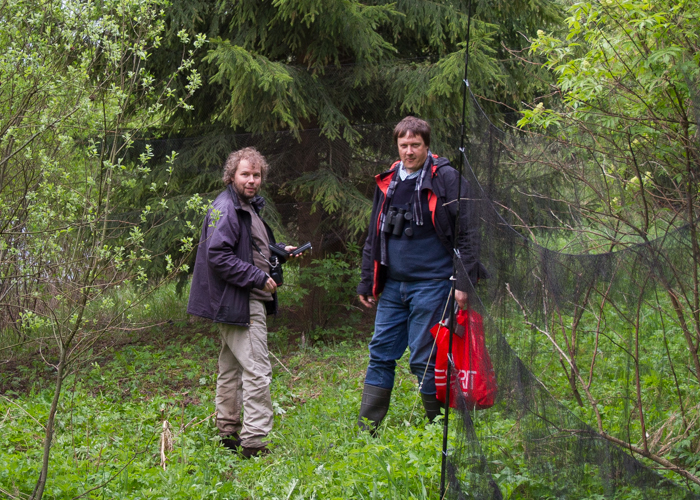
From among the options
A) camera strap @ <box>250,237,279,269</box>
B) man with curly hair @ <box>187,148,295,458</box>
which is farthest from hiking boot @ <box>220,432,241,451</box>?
camera strap @ <box>250,237,279,269</box>

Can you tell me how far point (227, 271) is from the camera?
4121 millimetres

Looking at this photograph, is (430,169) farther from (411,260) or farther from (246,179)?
(246,179)

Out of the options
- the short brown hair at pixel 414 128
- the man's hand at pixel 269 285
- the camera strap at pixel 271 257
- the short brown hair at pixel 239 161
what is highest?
the short brown hair at pixel 414 128

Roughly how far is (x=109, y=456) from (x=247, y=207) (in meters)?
1.83

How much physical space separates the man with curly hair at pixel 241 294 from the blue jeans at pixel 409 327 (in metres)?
0.78

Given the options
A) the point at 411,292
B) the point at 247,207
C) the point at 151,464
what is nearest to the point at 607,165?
the point at 411,292

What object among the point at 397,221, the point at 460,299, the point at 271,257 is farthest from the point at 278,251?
the point at 460,299

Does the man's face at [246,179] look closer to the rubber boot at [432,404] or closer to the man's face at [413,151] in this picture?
the man's face at [413,151]

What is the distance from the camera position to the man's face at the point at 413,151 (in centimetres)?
395

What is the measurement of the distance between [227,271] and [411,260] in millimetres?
1204

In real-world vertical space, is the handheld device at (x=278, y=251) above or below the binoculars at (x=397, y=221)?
below

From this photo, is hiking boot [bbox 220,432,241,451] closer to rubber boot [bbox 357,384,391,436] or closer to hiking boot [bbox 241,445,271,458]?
hiking boot [bbox 241,445,271,458]

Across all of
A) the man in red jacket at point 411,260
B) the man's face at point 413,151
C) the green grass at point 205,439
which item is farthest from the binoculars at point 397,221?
the green grass at point 205,439

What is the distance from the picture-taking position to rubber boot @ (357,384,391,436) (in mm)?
4016
